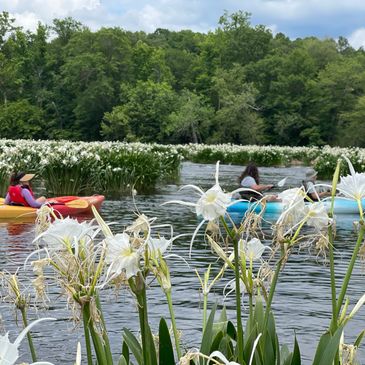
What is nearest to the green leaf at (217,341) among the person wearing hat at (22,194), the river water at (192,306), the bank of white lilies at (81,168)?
the river water at (192,306)

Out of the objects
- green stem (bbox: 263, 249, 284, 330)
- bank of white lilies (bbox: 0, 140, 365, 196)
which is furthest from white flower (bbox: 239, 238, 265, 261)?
bank of white lilies (bbox: 0, 140, 365, 196)

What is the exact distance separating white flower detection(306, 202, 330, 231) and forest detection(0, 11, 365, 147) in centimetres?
6335

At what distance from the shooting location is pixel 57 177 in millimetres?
19078

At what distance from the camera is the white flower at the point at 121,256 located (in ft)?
6.89

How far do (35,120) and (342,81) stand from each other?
2827cm

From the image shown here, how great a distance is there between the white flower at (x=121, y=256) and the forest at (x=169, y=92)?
63.6 m

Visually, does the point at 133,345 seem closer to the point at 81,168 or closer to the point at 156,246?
the point at 156,246

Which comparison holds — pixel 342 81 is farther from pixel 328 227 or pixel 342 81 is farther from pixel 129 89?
pixel 328 227

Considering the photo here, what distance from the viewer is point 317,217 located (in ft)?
7.98

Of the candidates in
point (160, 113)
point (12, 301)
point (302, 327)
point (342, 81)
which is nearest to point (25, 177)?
point (302, 327)

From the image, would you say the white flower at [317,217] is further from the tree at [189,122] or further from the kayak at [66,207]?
the tree at [189,122]

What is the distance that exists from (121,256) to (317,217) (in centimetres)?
65

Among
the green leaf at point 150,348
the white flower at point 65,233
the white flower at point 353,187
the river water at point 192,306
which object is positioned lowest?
the river water at point 192,306

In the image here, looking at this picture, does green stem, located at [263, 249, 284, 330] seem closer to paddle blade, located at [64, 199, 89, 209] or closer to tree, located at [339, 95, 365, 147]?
paddle blade, located at [64, 199, 89, 209]
